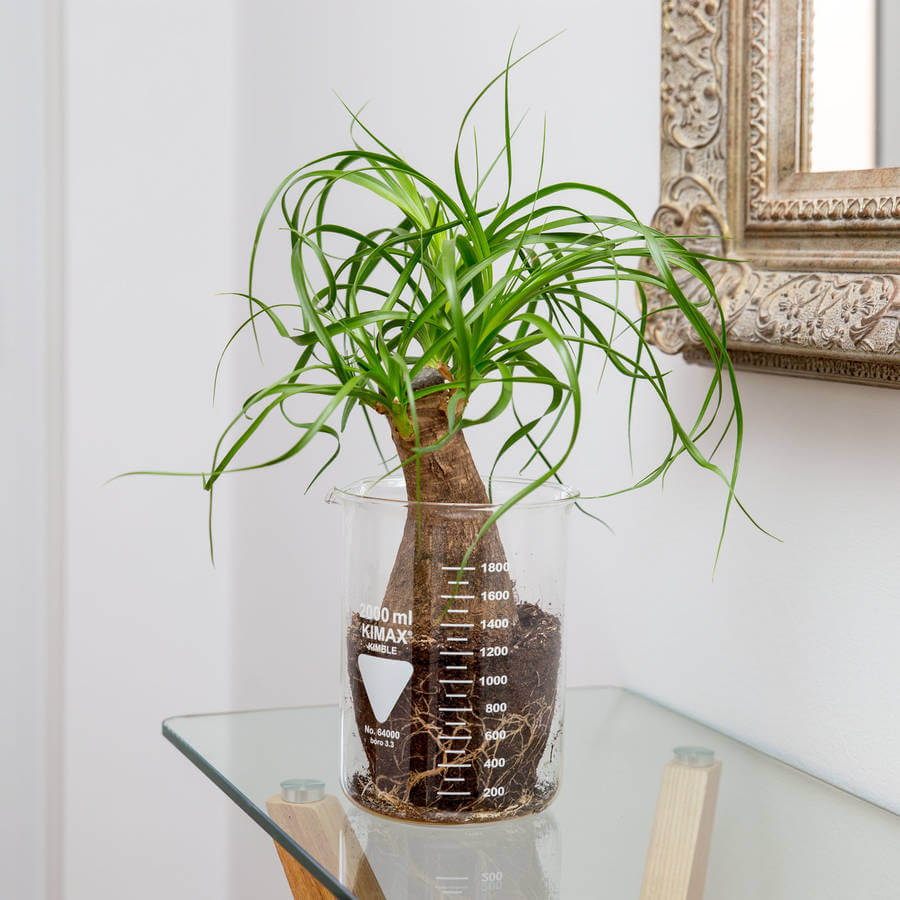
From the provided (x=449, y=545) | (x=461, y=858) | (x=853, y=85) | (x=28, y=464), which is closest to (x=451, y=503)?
(x=449, y=545)

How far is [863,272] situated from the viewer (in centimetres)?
61

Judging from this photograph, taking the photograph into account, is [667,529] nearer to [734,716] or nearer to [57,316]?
[734,716]

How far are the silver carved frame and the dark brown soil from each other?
0.22 meters

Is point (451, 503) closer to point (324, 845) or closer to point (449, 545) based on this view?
point (449, 545)

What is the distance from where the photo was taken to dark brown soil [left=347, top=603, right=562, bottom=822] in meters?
0.56

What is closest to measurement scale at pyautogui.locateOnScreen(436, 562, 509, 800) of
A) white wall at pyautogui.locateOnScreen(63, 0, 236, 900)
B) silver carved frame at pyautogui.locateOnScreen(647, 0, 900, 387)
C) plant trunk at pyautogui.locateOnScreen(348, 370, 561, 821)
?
plant trunk at pyautogui.locateOnScreen(348, 370, 561, 821)

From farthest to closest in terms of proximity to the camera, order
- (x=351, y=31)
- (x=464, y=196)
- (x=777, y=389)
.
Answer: (x=351, y=31), (x=777, y=389), (x=464, y=196)

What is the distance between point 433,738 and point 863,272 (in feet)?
1.09

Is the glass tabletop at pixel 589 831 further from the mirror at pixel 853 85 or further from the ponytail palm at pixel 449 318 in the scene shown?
the mirror at pixel 853 85

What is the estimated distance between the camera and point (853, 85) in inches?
25.0

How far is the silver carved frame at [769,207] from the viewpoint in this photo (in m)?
0.60

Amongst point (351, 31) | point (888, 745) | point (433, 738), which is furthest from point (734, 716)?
point (351, 31)

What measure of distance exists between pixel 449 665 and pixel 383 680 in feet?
0.12

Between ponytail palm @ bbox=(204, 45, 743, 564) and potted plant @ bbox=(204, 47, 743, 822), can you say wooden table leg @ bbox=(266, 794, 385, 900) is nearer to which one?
potted plant @ bbox=(204, 47, 743, 822)
